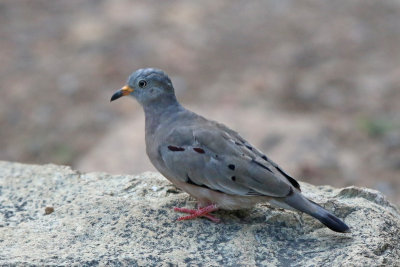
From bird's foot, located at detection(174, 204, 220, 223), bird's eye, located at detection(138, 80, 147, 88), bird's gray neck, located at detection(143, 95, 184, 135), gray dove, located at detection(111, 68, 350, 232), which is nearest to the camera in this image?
gray dove, located at detection(111, 68, 350, 232)

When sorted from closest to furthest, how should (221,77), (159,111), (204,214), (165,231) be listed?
(165,231)
(204,214)
(159,111)
(221,77)

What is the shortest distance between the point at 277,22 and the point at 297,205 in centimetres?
819

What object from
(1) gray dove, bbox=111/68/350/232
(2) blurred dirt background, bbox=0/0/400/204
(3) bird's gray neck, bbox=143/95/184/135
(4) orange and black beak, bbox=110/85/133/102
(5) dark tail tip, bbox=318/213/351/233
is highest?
(2) blurred dirt background, bbox=0/0/400/204

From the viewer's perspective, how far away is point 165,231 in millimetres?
4988

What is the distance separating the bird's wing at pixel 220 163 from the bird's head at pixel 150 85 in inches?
18.6

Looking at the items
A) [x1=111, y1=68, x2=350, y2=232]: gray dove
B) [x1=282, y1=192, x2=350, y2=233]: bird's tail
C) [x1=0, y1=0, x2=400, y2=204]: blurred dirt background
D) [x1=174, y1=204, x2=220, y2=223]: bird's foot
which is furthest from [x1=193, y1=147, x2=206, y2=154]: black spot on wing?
[x1=0, y1=0, x2=400, y2=204]: blurred dirt background

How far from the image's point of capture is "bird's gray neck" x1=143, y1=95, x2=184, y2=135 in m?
5.55

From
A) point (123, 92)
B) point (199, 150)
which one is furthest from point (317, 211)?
point (123, 92)

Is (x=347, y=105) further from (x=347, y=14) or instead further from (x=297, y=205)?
(x=297, y=205)

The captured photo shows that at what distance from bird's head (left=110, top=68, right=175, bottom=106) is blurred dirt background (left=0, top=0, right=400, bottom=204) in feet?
10.8

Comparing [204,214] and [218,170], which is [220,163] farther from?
[204,214]

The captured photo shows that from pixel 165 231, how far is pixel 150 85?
1221 mm

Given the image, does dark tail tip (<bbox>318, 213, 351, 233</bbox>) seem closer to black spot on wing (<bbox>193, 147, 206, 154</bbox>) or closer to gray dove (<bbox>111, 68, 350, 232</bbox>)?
gray dove (<bbox>111, 68, 350, 232</bbox>)

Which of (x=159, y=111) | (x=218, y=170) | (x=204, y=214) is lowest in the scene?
(x=204, y=214)
